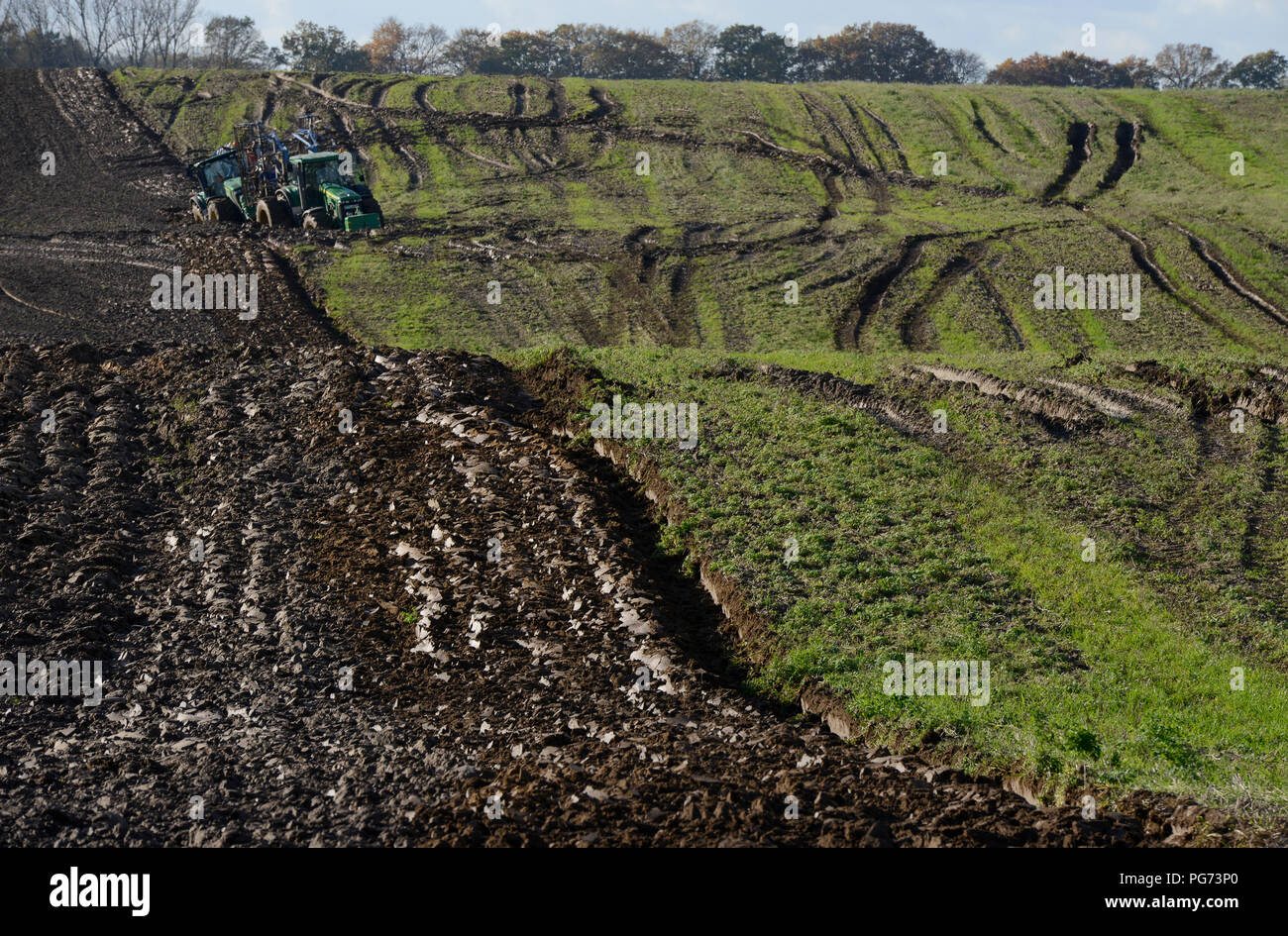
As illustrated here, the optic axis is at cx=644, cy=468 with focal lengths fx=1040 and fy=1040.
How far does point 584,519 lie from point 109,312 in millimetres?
17844

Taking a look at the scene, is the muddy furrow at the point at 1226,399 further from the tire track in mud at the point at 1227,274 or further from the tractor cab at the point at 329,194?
the tractor cab at the point at 329,194

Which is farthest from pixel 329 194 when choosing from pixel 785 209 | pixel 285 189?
pixel 785 209

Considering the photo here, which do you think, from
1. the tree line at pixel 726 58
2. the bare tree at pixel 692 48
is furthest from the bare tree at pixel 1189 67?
the bare tree at pixel 692 48

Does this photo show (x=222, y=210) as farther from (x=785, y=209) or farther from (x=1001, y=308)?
(x=1001, y=308)

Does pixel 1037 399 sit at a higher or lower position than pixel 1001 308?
lower

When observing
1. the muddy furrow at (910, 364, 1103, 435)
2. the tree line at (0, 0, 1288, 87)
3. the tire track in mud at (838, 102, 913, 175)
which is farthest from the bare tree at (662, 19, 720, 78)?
the muddy furrow at (910, 364, 1103, 435)

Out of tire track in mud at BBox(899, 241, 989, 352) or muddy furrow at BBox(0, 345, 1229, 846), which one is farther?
tire track in mud at BBox(899, 241, 989, 352)

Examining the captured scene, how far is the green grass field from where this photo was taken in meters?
10.3

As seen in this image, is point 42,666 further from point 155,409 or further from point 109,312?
point 109,312

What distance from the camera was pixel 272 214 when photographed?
33.3 metres

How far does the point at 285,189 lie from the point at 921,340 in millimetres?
20612

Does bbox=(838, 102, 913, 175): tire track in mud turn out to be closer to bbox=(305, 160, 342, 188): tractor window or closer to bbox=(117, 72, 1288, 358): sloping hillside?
bbox=(117, 72, 1288, 358): sloping hillside

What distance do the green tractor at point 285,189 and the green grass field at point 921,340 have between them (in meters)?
1.29
